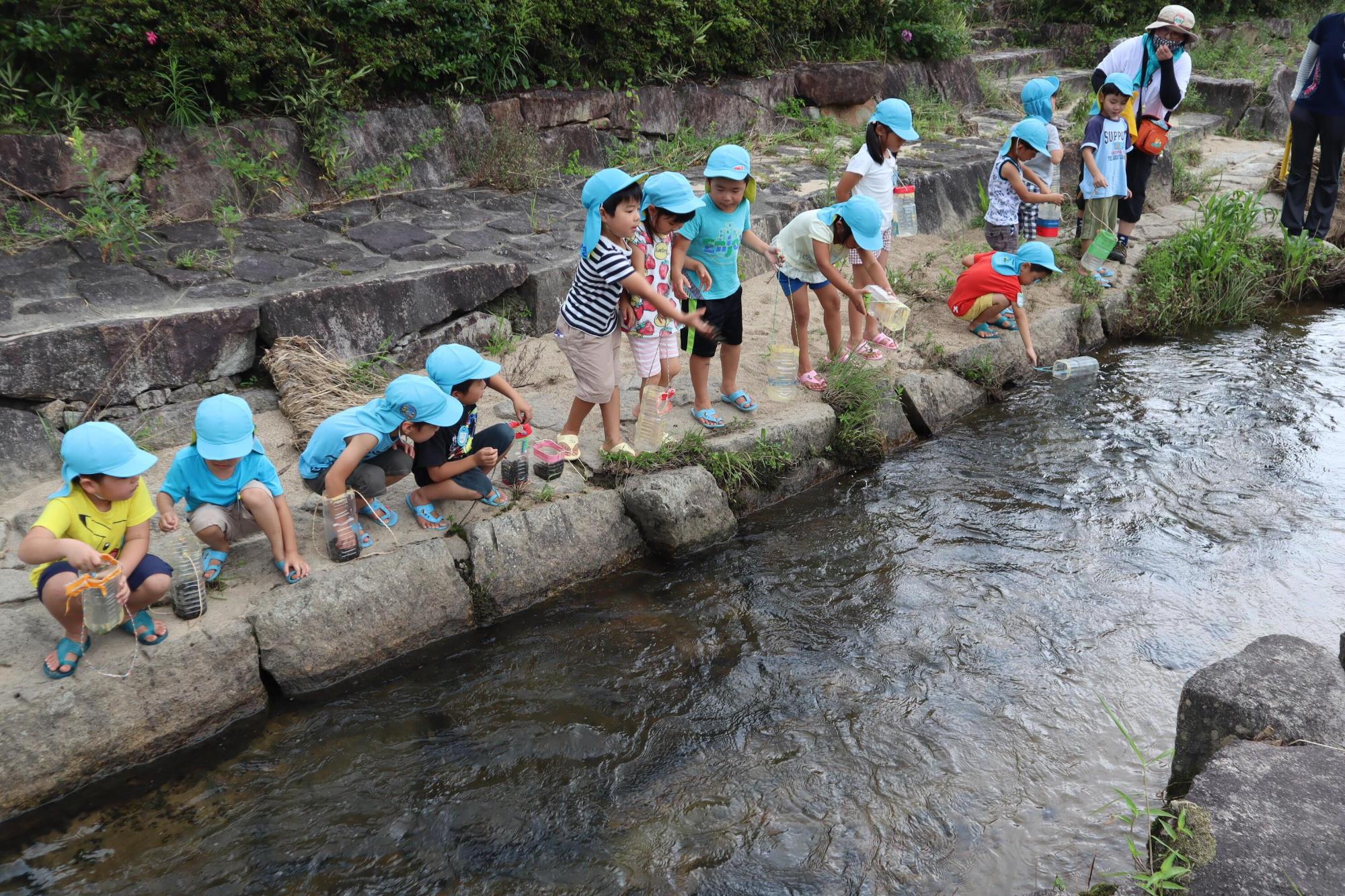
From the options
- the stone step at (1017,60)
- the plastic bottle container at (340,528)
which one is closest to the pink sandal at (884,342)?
the plastic bottle container at (340,528)

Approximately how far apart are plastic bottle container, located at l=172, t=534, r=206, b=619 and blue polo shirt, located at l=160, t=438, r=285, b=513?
0.63 feet

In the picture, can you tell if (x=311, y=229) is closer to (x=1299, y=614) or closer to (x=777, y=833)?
(x=777, y=833)

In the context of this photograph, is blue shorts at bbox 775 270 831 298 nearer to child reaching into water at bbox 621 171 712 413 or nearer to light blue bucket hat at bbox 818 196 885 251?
light blue bucket hat at bbox 818 196 885 251

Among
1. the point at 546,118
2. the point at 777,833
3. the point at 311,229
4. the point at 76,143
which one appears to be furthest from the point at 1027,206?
the point at 76,143

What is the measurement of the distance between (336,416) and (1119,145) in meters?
5.91

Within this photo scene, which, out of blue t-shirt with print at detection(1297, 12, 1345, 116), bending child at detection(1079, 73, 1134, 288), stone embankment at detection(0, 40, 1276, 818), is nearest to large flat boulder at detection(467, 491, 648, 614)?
stone embankment at detection(0, 40, 1276, 818)

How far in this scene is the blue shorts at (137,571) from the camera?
3.06 m

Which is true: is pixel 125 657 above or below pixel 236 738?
above

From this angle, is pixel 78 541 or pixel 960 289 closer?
pixel 78 541

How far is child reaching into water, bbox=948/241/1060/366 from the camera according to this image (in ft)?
19.7

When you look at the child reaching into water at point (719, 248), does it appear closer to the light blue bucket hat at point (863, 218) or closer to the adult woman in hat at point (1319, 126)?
the light blue bucket hat at point (863, 218)

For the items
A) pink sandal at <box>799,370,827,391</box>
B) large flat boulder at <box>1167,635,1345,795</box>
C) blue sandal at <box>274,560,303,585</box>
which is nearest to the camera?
large flat boulder at <box>1167,635,1345,795</box>

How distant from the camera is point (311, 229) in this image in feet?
18.2

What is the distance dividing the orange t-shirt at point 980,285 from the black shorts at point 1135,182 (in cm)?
183
